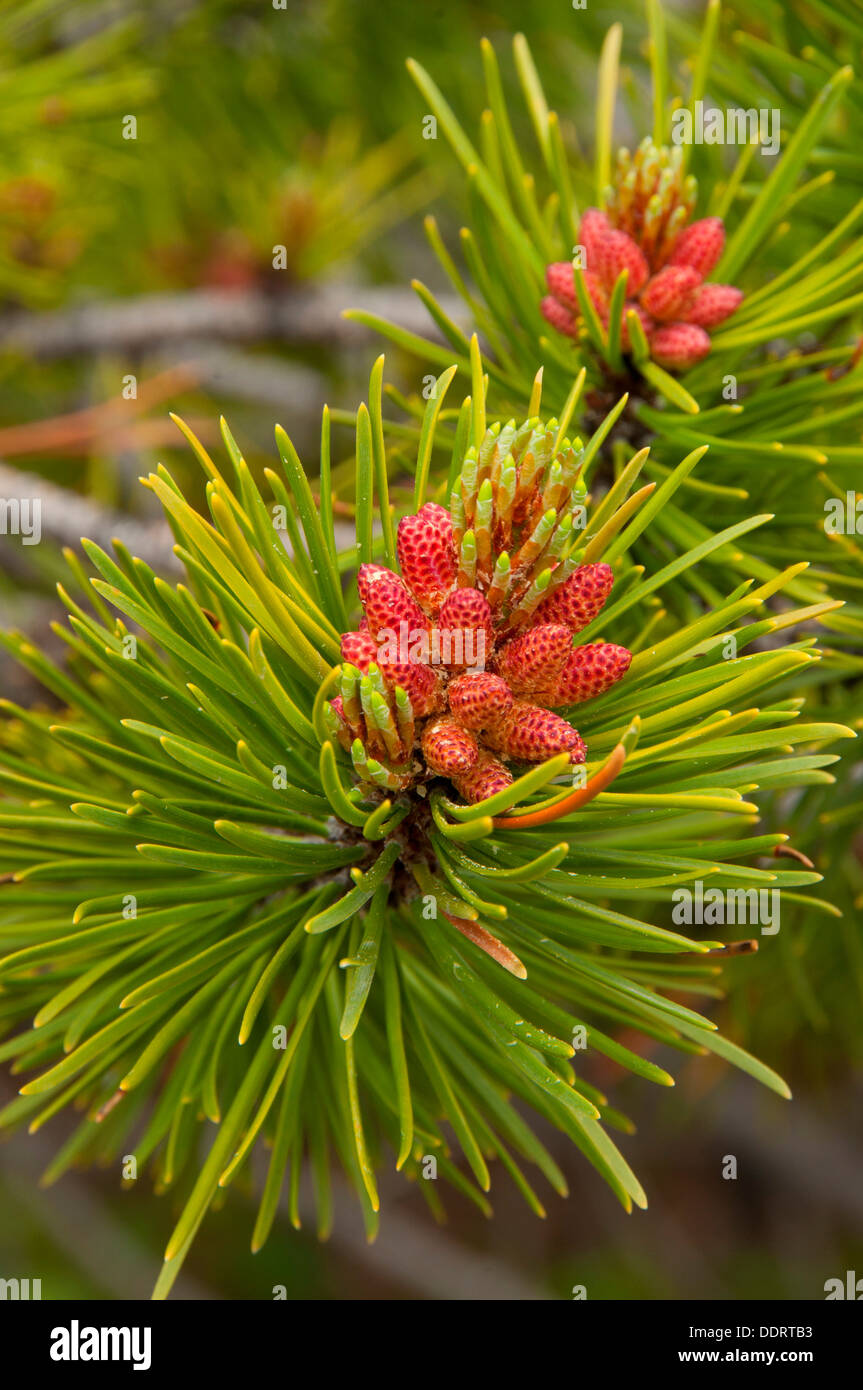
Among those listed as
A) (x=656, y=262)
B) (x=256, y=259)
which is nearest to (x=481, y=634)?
(x=656, y=262)

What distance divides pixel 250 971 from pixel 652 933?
0.19 m

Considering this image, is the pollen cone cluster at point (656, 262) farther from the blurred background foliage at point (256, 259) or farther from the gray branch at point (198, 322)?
the gray branch at point (198, 322)

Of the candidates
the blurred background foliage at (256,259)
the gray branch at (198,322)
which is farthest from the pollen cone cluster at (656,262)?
the gray branch at (198,322)

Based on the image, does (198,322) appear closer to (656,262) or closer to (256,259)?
(256,259)

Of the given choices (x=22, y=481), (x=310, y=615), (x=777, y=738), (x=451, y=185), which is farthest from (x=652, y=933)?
(x=451, y=185)

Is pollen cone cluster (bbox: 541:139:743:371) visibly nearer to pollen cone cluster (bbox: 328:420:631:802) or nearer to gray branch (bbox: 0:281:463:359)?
pollen cone cluster (bbox: 328:420:631:802)

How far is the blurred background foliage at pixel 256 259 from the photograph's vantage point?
2.65 ft

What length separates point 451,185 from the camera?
1.32m

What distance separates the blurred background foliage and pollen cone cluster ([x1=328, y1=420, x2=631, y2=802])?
262 mm

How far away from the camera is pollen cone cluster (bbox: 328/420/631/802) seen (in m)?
0.42

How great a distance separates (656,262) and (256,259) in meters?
0.81

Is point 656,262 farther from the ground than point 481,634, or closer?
farther from the ground

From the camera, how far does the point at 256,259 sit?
4.11 feet
